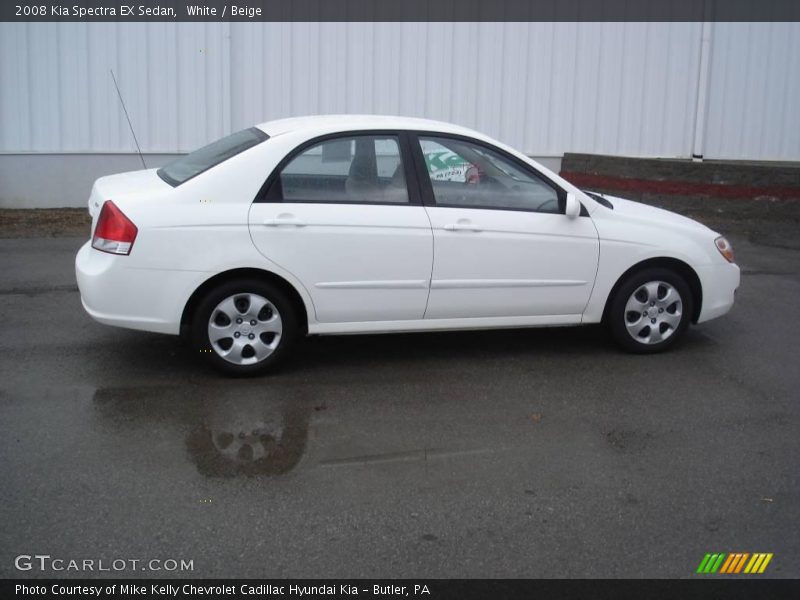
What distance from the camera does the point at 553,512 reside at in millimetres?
4391

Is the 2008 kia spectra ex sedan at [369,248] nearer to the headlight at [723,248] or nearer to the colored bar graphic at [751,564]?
the headlight at [723,248]

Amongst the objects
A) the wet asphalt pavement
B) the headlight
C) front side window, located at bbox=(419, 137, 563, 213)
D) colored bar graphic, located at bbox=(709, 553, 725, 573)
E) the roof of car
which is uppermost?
the roof of car

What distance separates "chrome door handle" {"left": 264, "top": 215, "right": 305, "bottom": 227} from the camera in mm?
5926

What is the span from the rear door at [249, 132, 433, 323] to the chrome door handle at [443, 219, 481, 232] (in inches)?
5.6

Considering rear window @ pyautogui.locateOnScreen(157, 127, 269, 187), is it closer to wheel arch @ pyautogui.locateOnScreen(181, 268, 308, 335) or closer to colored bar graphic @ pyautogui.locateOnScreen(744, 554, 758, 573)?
wheel arch @ pyautogui.locateOnScreen(181, 268, 308, 335)

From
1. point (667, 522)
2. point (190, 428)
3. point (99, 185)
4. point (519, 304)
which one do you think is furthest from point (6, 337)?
point (667, 522)

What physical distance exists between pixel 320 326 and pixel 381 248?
25.3 inches

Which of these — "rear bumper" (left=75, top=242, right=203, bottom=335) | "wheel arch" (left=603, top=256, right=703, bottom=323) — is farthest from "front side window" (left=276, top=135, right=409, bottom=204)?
"wheel arch" (left=603, top=256, right=703, bottom=323)

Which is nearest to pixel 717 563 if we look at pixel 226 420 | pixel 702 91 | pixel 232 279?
pixel 226 420

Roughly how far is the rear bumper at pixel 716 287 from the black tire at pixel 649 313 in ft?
0.35

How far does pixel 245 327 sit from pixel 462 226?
154 centimetres

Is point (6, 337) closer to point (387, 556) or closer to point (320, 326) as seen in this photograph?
point (320, 326)

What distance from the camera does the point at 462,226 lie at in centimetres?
621

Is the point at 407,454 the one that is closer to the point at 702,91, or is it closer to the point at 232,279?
the point at 232,279
